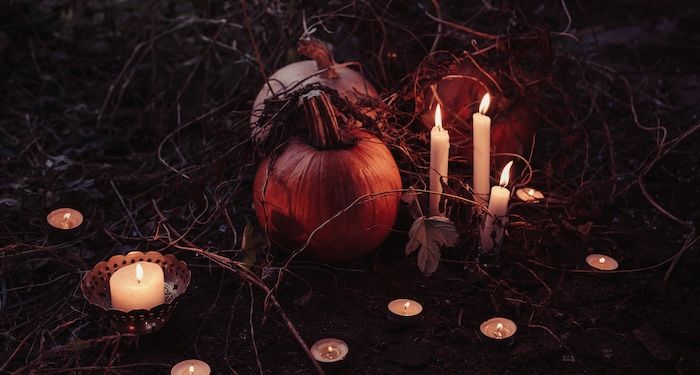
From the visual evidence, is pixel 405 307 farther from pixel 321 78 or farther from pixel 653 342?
pixel 321 78

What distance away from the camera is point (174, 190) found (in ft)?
9.37

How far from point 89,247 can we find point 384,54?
1452mm

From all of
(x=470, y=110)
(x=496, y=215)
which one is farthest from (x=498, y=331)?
(x=470, y=110)

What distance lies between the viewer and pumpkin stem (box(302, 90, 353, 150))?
7.40ft

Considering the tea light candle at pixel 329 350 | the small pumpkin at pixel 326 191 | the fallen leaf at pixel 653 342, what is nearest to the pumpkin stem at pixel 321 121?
the small pumpkin at pixel 326 191

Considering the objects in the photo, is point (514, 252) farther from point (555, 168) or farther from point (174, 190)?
point (174, 190)

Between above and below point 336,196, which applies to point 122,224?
below

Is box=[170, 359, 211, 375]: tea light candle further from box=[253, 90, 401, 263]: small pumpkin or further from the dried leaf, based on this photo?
the dried leaf

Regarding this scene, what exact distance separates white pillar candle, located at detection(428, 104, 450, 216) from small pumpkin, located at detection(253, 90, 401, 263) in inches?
5.0

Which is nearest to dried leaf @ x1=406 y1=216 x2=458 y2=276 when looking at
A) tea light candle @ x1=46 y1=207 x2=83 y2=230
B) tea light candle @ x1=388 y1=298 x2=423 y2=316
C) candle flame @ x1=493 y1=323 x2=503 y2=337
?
tea light candle @ x1=388 y1=298 x2=423 y2=316

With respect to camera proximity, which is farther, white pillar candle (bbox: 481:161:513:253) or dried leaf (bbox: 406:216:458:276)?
white pillar candle (bbox: 481:161:513:253)

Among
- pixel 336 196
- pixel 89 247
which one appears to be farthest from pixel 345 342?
pixel 89 247

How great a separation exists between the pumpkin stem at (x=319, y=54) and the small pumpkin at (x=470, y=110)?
378mm

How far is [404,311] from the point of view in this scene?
210 cm
